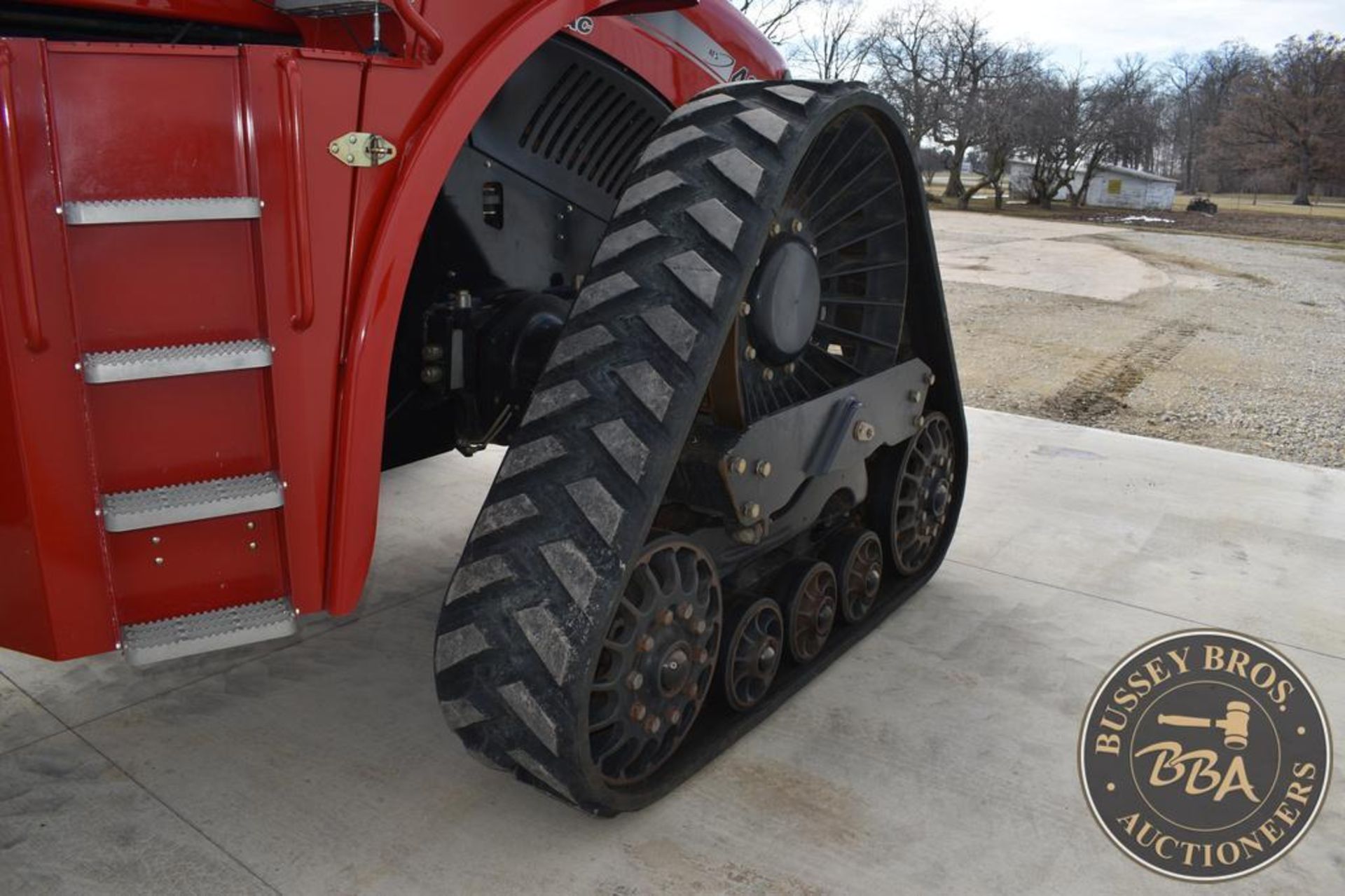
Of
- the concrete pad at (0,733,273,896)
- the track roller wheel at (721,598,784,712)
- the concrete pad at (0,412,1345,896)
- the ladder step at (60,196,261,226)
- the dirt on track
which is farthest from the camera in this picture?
the dirt on track

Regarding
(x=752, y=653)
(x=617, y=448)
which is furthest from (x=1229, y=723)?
(x=617, y=448)

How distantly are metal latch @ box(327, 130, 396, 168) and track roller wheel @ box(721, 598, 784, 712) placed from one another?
136cm

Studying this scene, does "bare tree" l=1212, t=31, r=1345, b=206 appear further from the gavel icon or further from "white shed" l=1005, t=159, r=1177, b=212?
the gavel icon

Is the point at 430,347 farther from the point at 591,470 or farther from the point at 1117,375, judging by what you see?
the point at 1117,375

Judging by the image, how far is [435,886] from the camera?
7.20 ft

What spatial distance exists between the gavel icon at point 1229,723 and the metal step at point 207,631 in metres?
2.09

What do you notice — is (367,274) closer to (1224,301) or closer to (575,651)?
(575,651)

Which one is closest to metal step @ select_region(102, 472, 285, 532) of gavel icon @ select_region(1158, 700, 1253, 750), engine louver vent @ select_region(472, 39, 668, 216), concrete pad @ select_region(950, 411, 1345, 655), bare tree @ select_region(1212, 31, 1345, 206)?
engine louver vent @ select_region(472, 39, 668, 216)

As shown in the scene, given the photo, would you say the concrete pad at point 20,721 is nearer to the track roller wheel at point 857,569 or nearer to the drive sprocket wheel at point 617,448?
the drive sprocket wheel at point 617,448

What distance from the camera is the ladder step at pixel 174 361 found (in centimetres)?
184

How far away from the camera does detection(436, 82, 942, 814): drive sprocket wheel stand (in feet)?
6.84

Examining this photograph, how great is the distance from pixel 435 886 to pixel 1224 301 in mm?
14417

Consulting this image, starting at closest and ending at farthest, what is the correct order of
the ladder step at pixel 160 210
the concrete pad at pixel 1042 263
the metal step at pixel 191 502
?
the ladder step at pixel 160 210 → the metal step at pixel 191 502 → the concrete pad at pixel 1042 263

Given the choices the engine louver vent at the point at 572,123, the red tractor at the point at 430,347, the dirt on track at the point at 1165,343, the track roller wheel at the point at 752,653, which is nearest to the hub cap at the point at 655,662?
the red tractor at the point at 430,347
